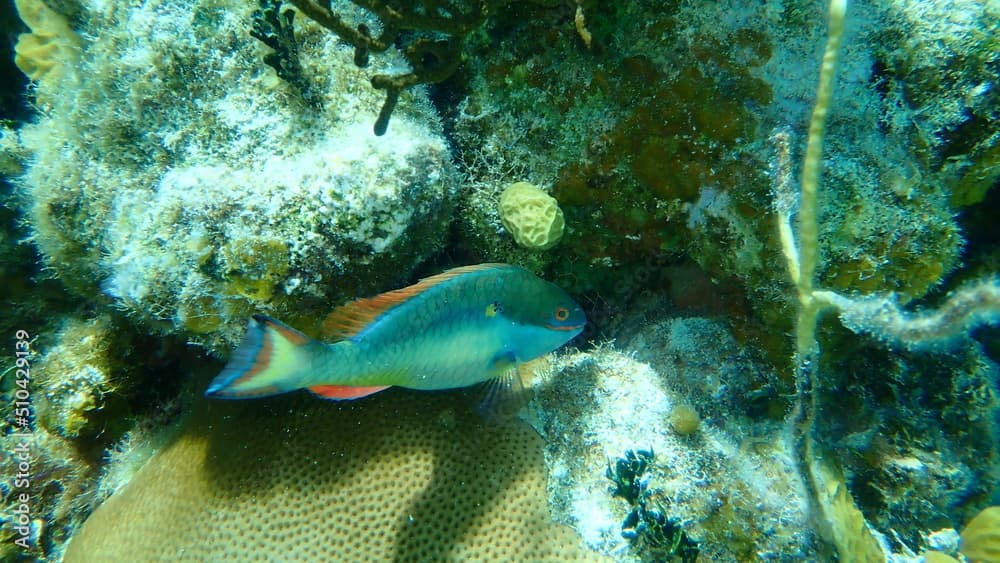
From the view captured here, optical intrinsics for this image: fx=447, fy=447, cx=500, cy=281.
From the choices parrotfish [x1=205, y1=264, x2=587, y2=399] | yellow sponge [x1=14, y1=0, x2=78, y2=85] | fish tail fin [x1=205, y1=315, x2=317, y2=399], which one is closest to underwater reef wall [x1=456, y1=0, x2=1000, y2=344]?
parrotfish [x1=205, y1=264, x2=587, y2=399]

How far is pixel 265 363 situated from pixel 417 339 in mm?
664

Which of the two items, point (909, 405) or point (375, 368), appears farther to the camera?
point (909, 405)

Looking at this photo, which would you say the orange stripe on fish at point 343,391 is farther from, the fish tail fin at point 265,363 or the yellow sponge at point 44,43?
the yellow sponge at point 44,43

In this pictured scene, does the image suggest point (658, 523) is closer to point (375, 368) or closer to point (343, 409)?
point (375, 368)

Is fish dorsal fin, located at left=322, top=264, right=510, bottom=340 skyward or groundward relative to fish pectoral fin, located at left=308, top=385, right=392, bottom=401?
skyward

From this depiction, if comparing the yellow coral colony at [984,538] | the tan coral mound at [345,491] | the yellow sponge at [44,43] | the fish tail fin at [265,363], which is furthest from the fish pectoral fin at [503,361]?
the yellow sponge at [44,43]

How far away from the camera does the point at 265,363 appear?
1.94 metres

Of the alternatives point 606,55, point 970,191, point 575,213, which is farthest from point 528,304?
point 970,191

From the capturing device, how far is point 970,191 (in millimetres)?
2664

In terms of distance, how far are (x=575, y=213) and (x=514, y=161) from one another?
1.81 ft

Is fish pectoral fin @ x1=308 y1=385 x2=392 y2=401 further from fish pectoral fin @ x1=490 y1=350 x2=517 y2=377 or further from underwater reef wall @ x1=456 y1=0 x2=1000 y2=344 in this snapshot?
underwater reef wall @ x1=456 y1=0 x2=1000 y2=344

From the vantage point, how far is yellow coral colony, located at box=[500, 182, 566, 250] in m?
2.81

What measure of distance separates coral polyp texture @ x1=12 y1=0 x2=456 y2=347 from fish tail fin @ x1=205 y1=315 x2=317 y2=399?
0.51m

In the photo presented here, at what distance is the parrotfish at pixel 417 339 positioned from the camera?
1.94 meters
